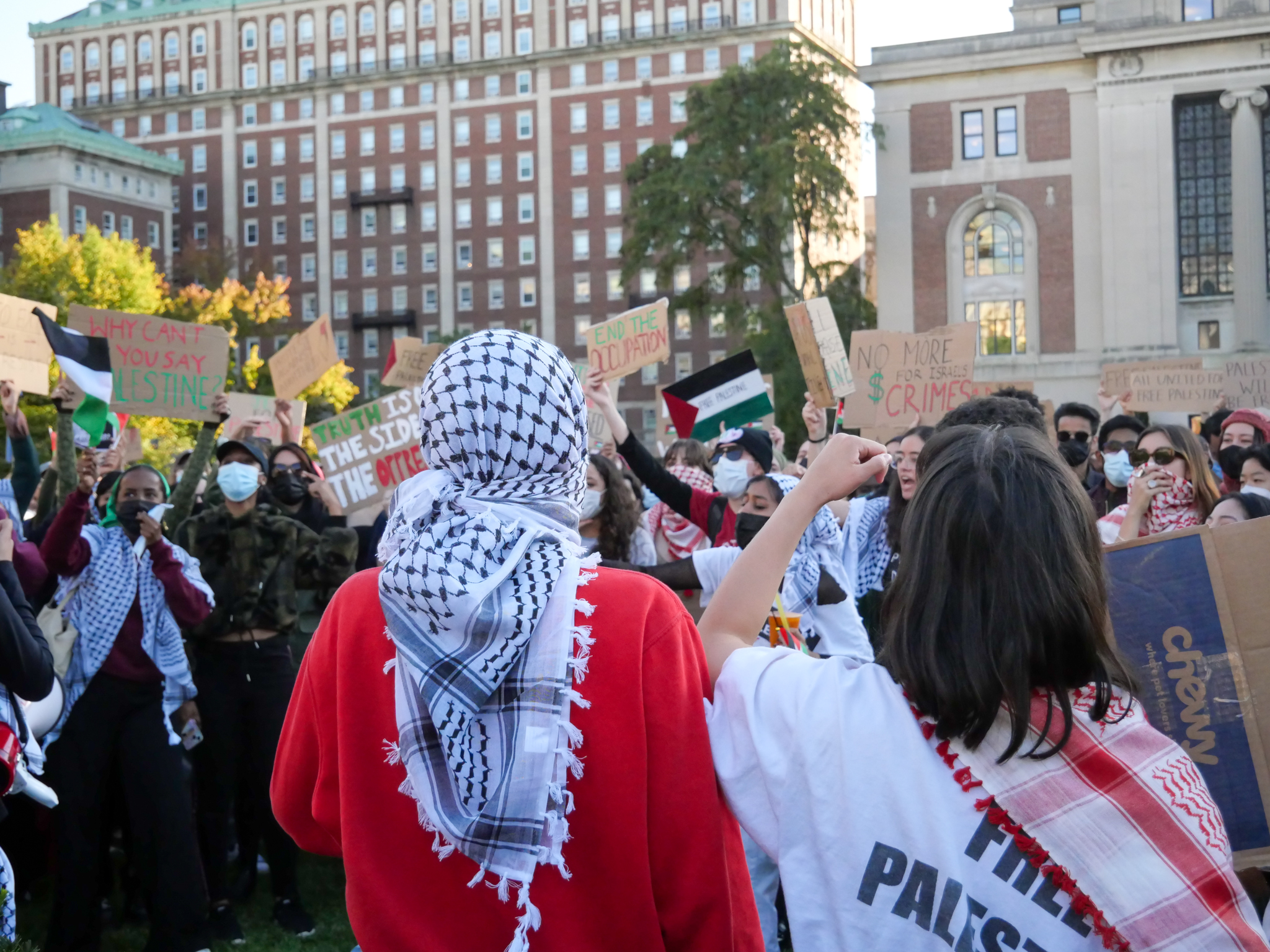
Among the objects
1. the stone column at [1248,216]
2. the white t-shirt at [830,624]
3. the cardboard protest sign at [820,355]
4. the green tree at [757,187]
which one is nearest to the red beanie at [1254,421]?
the cardboard protest sign at [820,355]

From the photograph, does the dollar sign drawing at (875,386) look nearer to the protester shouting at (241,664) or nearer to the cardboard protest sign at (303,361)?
the cardboard protest sign at (303,361)

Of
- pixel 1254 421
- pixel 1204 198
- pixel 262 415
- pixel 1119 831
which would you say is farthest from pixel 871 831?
pixel 1204 198

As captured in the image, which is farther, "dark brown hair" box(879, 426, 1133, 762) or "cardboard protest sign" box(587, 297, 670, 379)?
"cardboard protest sign" box(587, 297, 670, 379)

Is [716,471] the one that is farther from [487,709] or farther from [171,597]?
[487,709]

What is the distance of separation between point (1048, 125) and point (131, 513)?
45.9 m

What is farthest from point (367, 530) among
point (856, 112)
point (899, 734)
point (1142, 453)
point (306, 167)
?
point (306, 167)

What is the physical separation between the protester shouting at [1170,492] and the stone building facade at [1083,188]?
134 ft

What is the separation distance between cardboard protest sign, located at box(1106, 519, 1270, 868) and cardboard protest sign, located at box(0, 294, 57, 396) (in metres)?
6.38

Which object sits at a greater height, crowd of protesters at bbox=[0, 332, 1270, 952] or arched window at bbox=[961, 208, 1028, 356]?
arched window at bbox=[961, 208, 1028, 356]

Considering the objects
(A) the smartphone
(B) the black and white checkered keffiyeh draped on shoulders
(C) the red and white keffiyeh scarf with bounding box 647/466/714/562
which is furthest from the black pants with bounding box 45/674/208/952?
(B) the black and white checkered keffiyeh draped on shoulders

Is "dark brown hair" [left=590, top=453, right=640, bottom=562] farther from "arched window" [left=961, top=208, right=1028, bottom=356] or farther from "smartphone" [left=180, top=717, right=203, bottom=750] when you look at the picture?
"arched window" [left=961, top=208, right=1028, bottom=356]

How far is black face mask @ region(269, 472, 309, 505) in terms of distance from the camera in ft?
24.1

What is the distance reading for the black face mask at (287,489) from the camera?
7.35 m

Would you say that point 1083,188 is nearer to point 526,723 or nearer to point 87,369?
point 87,369
